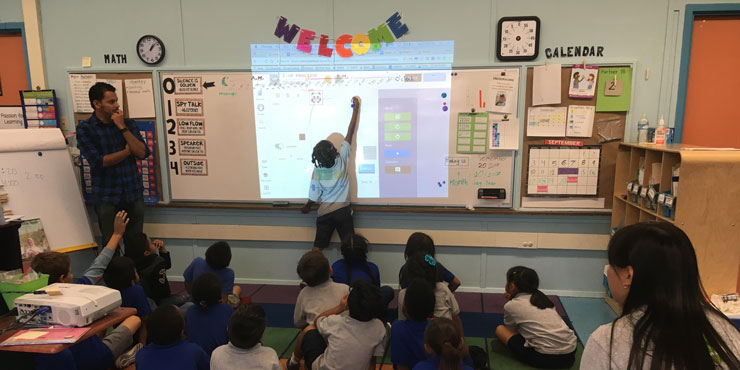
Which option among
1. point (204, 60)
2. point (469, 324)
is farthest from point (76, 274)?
point (469, 324)

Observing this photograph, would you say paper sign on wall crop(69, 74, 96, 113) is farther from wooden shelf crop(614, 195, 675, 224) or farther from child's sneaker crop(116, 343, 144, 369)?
wooden shelf crop(614, 195, 675, 224)

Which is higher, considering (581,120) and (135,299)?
(581,120)

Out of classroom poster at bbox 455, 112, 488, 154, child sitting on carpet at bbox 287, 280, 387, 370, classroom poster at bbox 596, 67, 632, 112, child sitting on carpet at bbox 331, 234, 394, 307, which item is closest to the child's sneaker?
child sitting on carpet at bbox 287, 280, 387, 370

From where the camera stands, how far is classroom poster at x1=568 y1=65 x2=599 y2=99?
11.0ft

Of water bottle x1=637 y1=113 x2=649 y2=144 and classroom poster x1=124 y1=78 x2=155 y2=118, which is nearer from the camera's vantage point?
water bottle x1=637 y1=113 x2=649 y2=144

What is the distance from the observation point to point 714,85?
3.36 m

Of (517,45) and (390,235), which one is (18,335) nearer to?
(390,235)

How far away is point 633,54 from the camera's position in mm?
3332

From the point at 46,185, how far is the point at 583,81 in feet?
14.5

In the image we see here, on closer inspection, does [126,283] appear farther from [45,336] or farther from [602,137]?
[602,137]

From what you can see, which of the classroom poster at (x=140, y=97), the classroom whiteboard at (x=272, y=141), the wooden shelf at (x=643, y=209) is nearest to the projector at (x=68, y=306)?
the classroom whiteboard at (x=272, y=141)

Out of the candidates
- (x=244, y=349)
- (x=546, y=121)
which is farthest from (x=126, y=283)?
(x=546, y=121)

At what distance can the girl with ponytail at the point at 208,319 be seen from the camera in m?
2.19

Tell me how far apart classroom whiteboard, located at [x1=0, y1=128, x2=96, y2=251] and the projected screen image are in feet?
5.33
